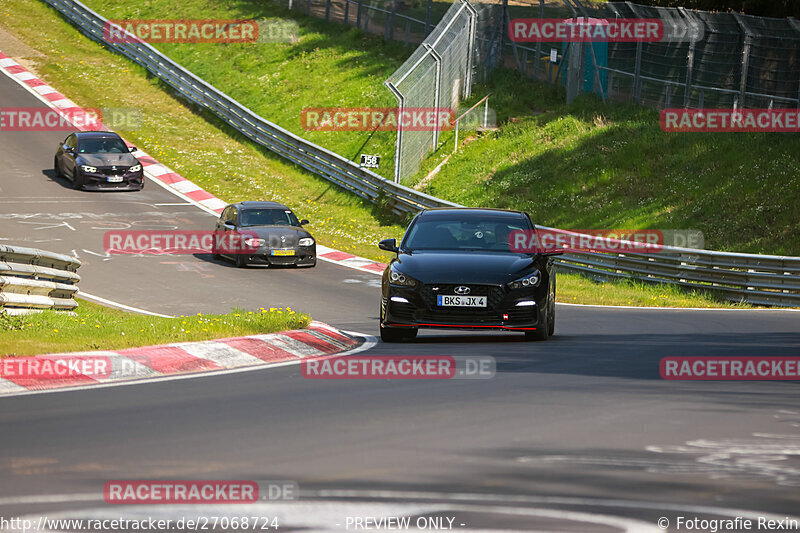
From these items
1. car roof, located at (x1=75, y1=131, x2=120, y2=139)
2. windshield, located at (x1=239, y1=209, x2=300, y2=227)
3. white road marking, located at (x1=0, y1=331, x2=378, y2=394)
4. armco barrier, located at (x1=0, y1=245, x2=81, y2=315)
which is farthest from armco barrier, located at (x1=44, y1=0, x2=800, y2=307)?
armco barrier, located at (x1=0, y1=245, x2=81, y2=315)

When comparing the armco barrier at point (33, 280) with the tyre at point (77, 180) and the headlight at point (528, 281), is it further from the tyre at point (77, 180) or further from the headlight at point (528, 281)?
the tyre at point (77, 180)

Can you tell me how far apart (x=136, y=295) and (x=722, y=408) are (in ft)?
47.2

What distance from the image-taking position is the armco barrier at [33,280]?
44.6ft

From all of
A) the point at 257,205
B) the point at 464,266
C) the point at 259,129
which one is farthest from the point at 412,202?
the point at 464,266

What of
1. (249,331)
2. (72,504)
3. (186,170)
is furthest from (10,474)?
(186,170)

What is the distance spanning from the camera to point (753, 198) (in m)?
26.5

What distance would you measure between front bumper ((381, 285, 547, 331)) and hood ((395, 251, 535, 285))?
0.14 meters

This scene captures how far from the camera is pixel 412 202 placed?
1246 inches

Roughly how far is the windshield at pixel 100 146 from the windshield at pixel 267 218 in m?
8.69

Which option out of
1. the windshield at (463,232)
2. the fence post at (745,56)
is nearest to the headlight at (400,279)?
the windshield at (463,232)

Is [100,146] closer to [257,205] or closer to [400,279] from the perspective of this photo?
[257,205]

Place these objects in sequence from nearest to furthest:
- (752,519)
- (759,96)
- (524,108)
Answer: (752,519), (759,96), (524,108)

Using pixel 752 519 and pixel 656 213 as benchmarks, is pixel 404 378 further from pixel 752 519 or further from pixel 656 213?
pixel 656 213

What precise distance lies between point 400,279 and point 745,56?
61.9 ft
